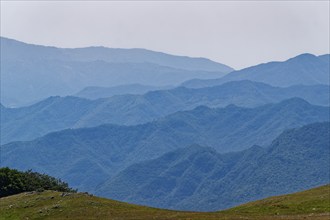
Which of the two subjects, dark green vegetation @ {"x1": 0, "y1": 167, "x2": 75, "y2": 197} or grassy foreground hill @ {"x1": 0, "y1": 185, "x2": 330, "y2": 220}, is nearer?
grassy foreground hill @ {"x1": 0, "y1": 185, "x2": 330, "y2": 220}

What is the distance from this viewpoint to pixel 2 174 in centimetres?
8225

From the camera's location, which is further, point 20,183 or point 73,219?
point 20,183

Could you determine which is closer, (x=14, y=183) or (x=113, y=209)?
(x=113, y=209)

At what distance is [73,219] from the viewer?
179 ft

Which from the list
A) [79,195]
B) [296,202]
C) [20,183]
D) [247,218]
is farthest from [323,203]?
[20,183]

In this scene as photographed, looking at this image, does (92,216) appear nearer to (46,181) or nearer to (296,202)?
(296,202)

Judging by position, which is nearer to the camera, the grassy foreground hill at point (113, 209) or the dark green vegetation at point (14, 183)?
the grassy foreground hill at point (113, 209)

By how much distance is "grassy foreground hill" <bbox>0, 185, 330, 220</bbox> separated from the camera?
→ 180ft

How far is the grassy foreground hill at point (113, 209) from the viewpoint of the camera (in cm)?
5500

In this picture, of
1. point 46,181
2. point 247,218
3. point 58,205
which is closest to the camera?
point 247,218

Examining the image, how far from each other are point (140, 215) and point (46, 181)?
45678 mm

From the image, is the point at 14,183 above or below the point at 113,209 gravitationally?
above

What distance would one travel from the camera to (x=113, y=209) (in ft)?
190

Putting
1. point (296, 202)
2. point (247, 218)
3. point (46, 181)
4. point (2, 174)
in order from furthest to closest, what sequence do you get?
point (46, 181) → point (2, 174) → point (296, 202) → point (247, 218)
